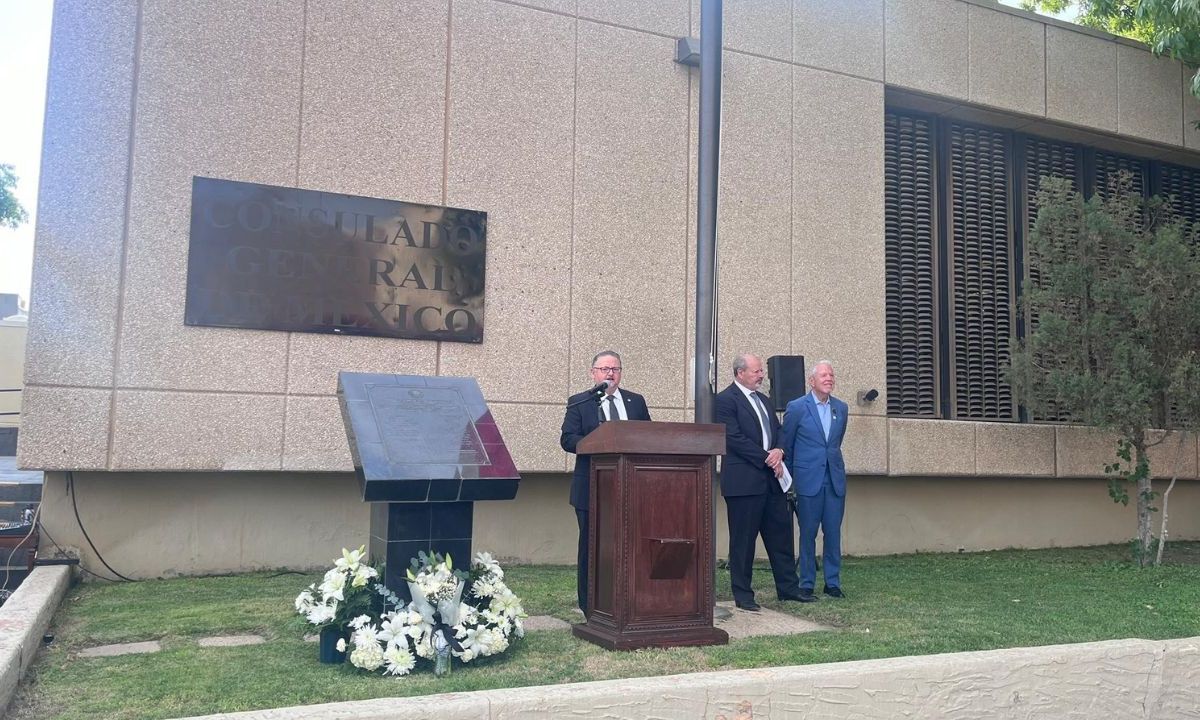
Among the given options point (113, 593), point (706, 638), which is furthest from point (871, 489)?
point (113, 593)

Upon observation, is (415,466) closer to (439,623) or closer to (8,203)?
(439,623)

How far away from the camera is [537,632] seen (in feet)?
19.1

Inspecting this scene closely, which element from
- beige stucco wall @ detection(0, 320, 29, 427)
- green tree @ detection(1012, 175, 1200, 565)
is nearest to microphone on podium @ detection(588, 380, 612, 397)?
green tree @ detection(1012, 175, 1200, 565)

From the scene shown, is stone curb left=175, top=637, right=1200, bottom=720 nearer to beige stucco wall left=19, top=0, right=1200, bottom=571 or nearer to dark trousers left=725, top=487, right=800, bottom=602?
dark trousers left=725, top=487, right=800, bottom=602

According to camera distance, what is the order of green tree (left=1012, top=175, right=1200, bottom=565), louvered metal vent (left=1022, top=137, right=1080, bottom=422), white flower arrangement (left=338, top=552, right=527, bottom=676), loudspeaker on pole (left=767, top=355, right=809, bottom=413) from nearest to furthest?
white flower arrangement (left=338, top=552, right=527, bottom=676) < green tree (left=1012, top=175, right=1200, bottom=565) < loudspeaker on pole (left=767, top=355, right=809, bottom=413) < louvered metal vent (left=1022, top=137, right=1080, bottom=422)

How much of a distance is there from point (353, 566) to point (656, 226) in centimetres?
569

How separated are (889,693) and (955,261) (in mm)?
8311

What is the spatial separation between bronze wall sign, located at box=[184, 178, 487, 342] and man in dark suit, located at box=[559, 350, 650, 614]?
260 centimetres

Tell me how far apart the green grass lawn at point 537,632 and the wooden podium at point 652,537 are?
0.20 m

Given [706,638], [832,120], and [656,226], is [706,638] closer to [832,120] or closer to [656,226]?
[656,226]

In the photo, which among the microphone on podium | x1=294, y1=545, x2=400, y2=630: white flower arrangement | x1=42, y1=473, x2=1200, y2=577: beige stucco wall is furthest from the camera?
A: x1=42, y1=473, x2=1200, y2=577: beige stucco wall

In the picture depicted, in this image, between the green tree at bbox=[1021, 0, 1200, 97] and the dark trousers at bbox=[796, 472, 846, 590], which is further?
the green tree at bbox=[1021, 0, 1200, 97]

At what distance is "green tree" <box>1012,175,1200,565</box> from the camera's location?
9289mm

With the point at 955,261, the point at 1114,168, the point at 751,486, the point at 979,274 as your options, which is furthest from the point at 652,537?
the point at 1114,168
